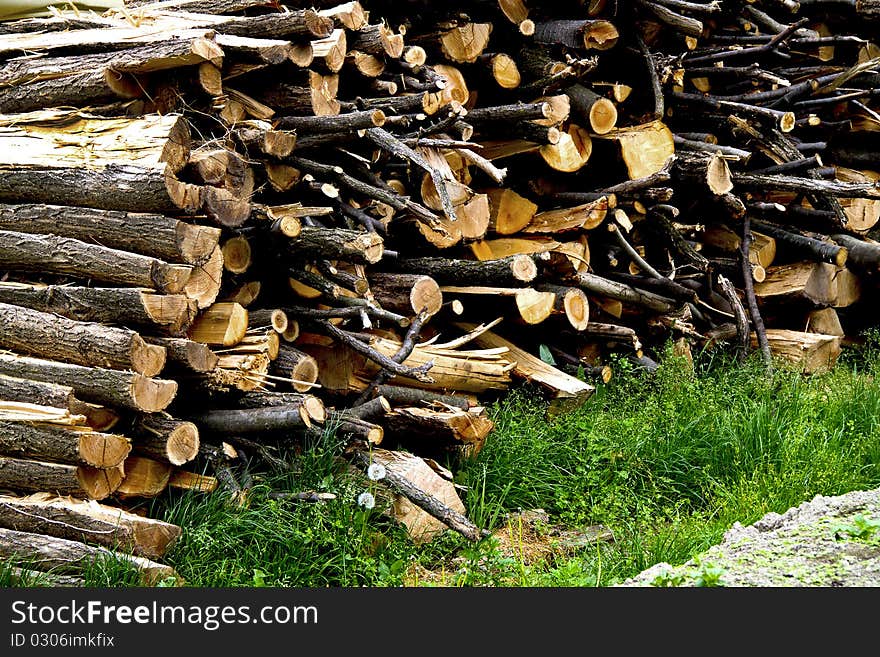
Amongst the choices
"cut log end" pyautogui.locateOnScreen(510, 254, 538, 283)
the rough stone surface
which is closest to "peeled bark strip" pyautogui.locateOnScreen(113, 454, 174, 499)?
the rough stone surface

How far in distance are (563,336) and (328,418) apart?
2564mm

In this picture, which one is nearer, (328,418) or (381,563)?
(381,563)

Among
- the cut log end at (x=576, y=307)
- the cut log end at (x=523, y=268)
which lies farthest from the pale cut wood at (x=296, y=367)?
the cut log end at (x=576, y=307)

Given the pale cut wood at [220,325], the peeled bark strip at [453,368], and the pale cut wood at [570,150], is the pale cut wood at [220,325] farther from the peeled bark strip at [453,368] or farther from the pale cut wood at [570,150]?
the pale cut wood at [570,150]

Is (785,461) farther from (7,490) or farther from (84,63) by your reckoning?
(84,63)

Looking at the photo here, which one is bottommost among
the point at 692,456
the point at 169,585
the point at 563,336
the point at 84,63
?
the point at 563,336

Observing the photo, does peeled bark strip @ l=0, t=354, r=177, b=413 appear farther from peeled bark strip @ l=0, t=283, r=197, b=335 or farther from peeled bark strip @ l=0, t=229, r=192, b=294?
peeled bark strip @ l=0, t=229, r=192, b=294

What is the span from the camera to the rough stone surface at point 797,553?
3477mm

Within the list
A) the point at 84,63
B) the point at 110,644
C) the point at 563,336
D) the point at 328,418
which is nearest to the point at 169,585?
the point at 110,644

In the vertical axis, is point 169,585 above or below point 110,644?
below

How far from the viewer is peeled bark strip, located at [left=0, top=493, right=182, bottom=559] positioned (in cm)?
412

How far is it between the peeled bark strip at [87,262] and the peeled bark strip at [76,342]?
0.76 ft

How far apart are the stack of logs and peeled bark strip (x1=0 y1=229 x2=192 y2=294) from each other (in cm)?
1

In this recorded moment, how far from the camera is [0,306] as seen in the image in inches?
181
